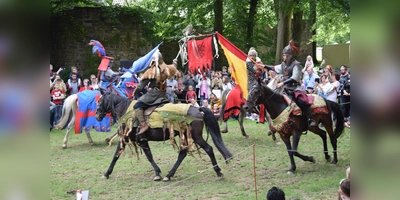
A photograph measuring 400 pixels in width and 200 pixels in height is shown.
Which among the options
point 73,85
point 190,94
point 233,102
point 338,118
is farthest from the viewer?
point 190,94

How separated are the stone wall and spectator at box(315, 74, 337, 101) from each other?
1045 cm

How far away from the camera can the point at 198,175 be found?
7914 mm

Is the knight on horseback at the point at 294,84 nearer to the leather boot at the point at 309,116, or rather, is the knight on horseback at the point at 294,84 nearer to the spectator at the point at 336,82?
the leather boot at the point at 309,116

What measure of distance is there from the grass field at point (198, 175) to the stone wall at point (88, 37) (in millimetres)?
9461

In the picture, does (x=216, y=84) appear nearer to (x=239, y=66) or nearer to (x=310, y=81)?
(x=310, y=81)

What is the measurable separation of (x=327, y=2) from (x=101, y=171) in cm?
770

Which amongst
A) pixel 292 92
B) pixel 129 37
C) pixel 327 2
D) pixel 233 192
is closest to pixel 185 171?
pixel 233 192

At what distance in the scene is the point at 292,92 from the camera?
25.9 feet

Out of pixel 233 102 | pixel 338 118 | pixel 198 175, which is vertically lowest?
pixel 198 175

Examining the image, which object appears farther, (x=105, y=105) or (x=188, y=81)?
(x=188, y=81)

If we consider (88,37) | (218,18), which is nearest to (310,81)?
(218,18)

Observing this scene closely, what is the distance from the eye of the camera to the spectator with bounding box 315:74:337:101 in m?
11.9

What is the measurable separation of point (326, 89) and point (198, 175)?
575 centimetres

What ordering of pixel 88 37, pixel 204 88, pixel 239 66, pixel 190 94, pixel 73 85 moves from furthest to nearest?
pixel 88 37
pixel 204 88
pixel 190 94
pixel 73 85
pixel 239 66
